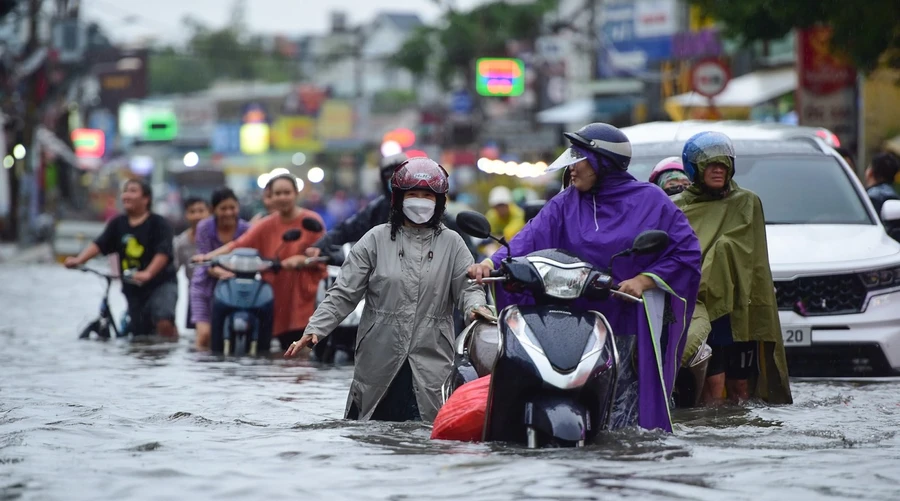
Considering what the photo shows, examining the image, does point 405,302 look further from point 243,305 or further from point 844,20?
point 844,20

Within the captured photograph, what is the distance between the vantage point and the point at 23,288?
86.6 ft

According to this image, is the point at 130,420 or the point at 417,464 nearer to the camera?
the point at 417,464

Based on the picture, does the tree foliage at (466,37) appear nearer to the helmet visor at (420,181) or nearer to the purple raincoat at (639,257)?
the helmet visor at (420,181)

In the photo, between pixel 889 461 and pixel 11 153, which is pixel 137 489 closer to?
pixel 889 461

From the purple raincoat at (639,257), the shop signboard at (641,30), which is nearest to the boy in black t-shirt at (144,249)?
the purple raincoat at (639,257)

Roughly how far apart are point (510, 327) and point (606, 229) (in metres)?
0.85

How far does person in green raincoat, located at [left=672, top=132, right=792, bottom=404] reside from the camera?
→ 928 centimetres

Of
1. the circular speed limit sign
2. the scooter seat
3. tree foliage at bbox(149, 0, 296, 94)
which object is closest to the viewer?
the scooter seat

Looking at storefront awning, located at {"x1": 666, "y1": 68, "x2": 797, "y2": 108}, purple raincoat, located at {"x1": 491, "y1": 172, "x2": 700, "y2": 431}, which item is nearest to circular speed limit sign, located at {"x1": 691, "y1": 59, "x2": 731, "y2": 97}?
storefront awning, located at {"x1": 666, "y1": 68, "x2": 797, "y2": 108}

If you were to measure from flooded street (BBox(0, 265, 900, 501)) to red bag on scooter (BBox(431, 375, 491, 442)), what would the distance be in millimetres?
113

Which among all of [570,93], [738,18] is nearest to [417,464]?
[738,18]

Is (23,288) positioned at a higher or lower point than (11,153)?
lower

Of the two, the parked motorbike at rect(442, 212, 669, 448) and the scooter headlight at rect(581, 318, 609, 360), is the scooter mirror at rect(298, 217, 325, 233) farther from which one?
the scooter headlight at rect(581, 318, 609, 360)

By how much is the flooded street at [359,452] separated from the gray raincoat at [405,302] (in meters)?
0.28
